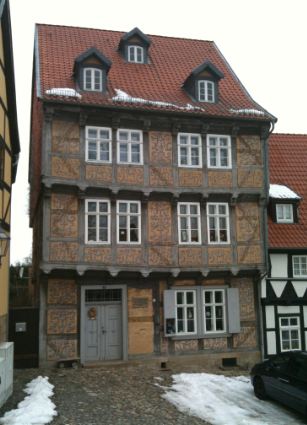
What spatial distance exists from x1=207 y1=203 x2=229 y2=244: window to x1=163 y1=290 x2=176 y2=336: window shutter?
250 centimetres

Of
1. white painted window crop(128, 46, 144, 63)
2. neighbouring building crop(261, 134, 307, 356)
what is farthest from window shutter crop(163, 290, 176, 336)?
white painted window crop(128, 46, 144, 63)

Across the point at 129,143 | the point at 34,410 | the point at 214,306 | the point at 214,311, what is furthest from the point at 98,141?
the point at 34,410

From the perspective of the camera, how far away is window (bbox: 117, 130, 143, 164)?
18.2 m

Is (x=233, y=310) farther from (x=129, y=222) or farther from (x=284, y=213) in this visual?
(x=129, y=222)

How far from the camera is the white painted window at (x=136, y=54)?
838 inches

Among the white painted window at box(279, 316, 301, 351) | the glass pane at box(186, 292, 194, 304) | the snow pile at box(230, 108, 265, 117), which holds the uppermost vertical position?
the snow pile at box(230, 108, 265, 117)

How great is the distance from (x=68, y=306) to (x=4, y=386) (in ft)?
18.2

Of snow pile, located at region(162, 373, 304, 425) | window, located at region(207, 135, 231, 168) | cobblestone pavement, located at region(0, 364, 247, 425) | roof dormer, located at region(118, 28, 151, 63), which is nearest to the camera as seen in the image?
cobblestone pavement, located at region(0, 364, 247, 425)

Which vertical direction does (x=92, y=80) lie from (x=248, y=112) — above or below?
above

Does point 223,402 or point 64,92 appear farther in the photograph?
point 64,92

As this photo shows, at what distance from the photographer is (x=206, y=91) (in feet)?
65.7

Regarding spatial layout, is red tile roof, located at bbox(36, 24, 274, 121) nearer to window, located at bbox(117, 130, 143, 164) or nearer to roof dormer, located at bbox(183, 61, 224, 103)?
roof dormer, located at bbox(183, 61, 224, 103)

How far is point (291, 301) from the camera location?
19.4 metres

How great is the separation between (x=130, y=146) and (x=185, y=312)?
632 cm
